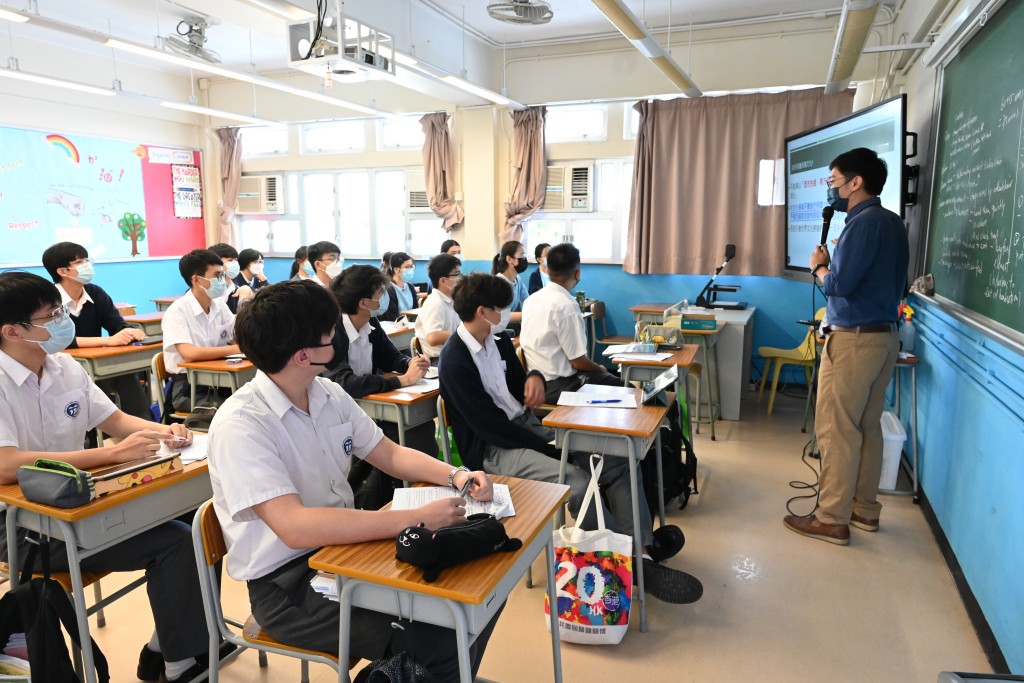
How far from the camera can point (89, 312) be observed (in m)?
4.21

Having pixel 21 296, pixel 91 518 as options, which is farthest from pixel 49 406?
pixel 91 518

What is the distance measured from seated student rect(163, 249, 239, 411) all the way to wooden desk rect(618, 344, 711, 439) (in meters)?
2.26

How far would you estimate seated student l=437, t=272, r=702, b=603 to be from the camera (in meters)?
2.62

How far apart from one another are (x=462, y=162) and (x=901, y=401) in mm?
5024

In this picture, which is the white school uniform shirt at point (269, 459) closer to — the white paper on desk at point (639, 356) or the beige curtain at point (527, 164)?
the white paper on desk at point (639, 356)

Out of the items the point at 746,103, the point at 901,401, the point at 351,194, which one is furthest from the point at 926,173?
the point at 351,194

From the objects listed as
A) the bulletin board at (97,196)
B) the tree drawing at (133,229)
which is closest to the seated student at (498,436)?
the bulletin board at (97,196)

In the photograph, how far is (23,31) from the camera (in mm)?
6359

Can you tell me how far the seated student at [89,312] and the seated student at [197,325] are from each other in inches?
19.5

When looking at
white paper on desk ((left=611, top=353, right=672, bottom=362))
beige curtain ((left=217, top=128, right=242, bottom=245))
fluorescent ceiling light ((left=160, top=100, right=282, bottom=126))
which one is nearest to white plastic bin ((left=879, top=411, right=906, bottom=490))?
white paper on desk ((left=611, top=353, right=672, bottom=362))

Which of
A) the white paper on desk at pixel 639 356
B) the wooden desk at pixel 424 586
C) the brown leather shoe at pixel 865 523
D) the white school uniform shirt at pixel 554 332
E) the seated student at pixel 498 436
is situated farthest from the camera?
the white paper on desk at pixel 639 356

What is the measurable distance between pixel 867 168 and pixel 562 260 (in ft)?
5.00

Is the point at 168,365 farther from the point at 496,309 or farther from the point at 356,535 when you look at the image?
the point at 356,535

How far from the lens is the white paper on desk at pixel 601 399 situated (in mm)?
2760
